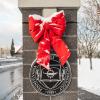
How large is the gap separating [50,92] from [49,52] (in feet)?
2.08

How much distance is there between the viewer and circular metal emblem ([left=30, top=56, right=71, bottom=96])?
5.02 meters

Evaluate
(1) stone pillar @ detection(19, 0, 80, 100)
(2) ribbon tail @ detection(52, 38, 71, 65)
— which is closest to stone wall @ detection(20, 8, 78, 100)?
(1) stone pillar @ detection(19, 0, 80, 100)

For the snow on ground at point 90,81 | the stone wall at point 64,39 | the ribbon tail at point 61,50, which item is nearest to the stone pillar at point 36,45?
the stone wall at point 64,39

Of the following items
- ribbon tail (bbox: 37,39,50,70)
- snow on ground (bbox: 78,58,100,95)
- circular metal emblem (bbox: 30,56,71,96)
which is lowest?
snow on ground (bbox: 78,58,100,95)

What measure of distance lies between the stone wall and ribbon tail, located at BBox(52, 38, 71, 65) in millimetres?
126

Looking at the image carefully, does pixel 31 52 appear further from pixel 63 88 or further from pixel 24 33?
pixel 63 88

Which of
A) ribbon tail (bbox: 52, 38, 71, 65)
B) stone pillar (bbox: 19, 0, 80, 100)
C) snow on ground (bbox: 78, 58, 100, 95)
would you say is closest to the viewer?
ribbon tail (bbox: 52, 38, 71, 65)

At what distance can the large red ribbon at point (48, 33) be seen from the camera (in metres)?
4.94

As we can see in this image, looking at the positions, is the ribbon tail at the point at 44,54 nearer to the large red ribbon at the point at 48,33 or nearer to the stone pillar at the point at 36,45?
the large red ribbon at the point at 48,33

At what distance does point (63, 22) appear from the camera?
495 cm

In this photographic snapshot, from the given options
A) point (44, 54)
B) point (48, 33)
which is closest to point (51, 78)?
point (44, 54)

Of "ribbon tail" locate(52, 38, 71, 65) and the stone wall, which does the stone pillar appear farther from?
"ribbon tail" locate(52, 38, 71, 65)

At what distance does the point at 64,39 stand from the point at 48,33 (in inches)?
11.1

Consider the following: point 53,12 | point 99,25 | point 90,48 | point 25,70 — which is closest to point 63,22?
point 53,12
